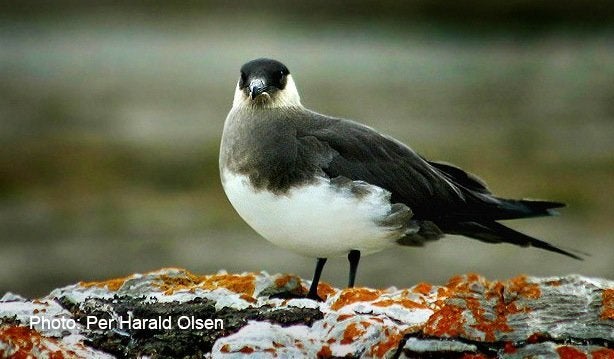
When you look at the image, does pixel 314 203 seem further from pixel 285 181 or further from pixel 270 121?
pixel 270 121

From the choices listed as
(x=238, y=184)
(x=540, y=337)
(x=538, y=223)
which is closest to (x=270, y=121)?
(x=238, y=184)

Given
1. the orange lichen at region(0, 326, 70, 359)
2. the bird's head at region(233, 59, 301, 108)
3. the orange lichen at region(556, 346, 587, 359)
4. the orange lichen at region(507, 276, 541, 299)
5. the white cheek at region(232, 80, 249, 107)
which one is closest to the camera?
the orange lichen at region(0, 326, 70, 359)

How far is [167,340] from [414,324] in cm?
121

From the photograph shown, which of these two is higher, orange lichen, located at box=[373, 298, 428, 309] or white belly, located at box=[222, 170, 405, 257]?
white belly, located at box=[222, 170, 405, 257]

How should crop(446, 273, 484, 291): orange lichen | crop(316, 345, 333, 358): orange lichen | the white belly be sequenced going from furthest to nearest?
the white belly, crop(446, 273, 484, 291): orange lichen, crop(316, 345, 333, 358): orange lichen

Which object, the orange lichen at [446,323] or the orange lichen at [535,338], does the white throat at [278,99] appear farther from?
the orange lichen at [535,338]

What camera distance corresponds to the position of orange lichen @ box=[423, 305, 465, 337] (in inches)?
194

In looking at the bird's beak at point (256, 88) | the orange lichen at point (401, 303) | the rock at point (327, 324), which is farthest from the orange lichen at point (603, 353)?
the bird's beak at point (256, 88)

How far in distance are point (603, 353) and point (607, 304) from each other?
406mm

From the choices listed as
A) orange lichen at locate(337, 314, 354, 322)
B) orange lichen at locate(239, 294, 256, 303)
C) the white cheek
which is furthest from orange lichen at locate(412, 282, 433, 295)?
the white cheek

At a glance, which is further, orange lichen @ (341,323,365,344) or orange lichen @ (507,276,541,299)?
orange lichen @ (507,276,541,299)

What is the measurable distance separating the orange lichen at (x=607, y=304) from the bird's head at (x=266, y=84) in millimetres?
2496

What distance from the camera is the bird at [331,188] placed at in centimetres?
615

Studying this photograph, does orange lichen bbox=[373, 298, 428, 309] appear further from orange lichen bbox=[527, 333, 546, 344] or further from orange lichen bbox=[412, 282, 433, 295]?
orange lichen bbox=[527, 333, 546, 344]
